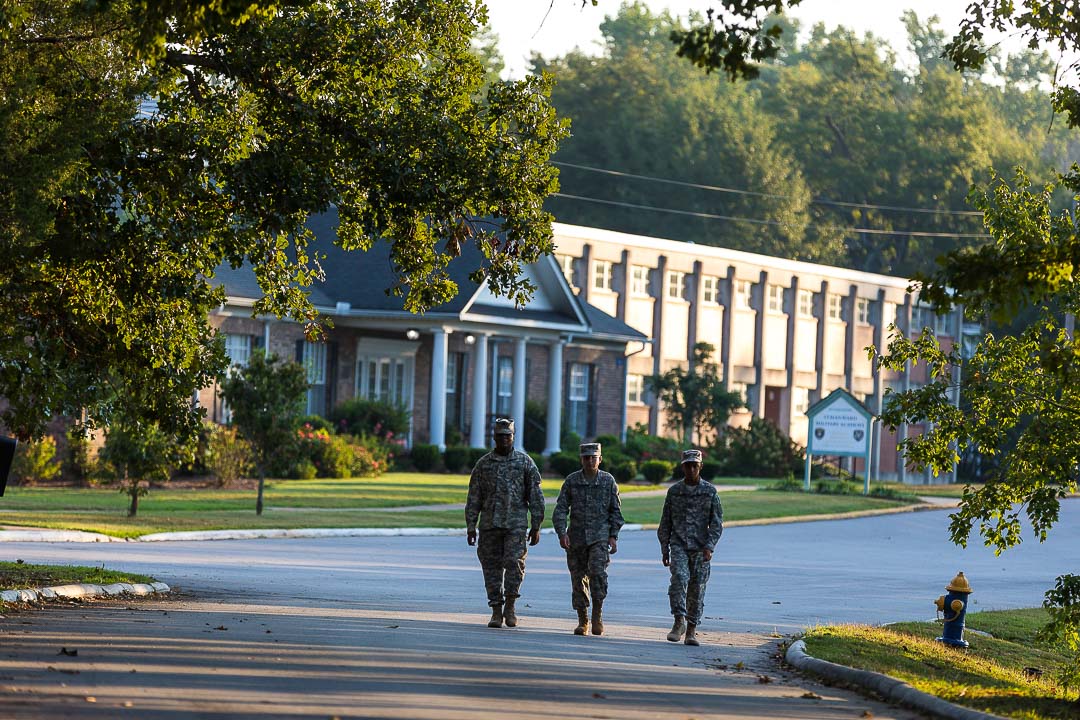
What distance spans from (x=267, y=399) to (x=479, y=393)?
1754cm

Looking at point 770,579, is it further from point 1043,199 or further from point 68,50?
point 68,50

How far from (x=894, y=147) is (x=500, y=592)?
261ft

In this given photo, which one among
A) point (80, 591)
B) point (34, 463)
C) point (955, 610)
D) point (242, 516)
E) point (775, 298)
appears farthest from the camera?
point (775, 298)

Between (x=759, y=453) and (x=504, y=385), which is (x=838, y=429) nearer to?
(x=759, y=453)

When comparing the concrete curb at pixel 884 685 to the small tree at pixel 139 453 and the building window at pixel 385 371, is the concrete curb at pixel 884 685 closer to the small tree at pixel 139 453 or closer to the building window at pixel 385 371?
the small tree at pixel 139 453

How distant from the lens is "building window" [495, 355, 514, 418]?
49.9 metres

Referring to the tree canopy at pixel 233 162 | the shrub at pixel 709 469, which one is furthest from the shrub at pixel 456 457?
the tree canopy at pixel 233 162

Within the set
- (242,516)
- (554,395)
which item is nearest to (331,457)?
→ (554,395)

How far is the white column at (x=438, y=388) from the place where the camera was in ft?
145

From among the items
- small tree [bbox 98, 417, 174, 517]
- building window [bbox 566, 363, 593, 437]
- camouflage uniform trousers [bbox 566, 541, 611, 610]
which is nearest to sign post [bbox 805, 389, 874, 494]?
building window [bbox 566, 363, 593, 437]

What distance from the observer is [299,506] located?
31547 millimetres

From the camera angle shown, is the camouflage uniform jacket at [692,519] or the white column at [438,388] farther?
the white column at [438,388]

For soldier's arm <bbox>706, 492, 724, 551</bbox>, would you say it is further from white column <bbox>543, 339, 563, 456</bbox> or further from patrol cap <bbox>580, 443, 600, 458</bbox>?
white column <bbox>543, 339, 563, 456</bbox>

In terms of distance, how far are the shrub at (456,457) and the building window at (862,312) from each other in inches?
1074
